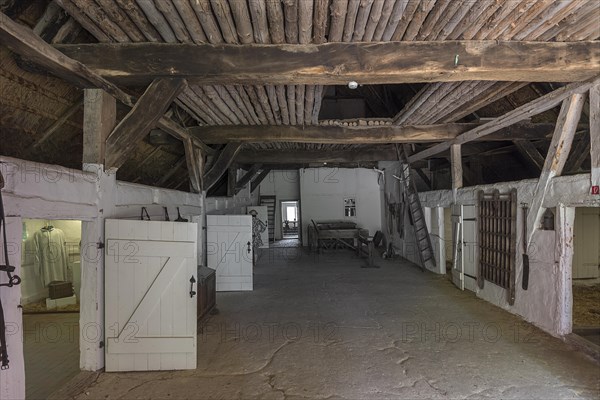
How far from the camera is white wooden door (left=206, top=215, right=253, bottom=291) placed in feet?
23.0

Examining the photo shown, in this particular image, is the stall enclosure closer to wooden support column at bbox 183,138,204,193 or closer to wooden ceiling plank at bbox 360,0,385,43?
wooden support column at bbox 183,138,204,193

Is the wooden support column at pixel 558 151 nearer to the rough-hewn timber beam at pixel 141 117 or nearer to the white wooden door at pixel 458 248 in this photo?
the white wooden door at pixel 458 248

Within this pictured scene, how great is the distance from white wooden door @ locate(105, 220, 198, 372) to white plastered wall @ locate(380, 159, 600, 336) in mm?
4168

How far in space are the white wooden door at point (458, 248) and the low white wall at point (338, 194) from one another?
23.0 feet

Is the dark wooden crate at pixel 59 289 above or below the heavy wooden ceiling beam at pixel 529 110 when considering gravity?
below

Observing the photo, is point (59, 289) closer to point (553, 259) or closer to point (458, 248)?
point (458, 248)

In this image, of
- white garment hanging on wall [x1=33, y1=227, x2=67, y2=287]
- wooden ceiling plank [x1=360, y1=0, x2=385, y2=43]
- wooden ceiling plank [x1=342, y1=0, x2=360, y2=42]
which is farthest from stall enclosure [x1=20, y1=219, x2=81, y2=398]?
wooden ceiling plank [x1=360, y1=0, x2=385, y2=43]

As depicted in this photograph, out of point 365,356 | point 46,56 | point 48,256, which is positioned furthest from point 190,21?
point 48,256

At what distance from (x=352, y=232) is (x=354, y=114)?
4485 millimetres

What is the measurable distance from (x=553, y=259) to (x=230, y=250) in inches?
205

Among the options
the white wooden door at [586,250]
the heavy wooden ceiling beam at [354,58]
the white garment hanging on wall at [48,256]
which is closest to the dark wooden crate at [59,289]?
the white garment hanging on wall at [48,256]

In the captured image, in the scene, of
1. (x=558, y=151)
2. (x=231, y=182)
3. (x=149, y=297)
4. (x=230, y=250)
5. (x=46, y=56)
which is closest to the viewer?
(x=46, y=56)

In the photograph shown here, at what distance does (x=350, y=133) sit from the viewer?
6.32 meters

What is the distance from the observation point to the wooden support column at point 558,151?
13.2 ft
